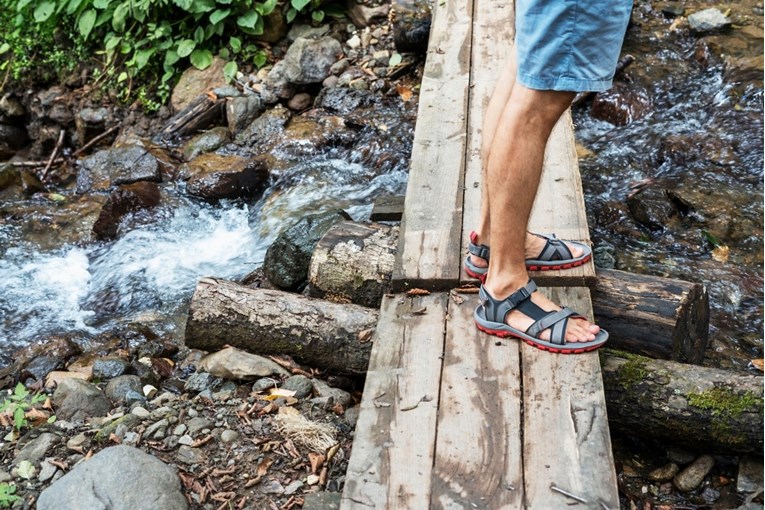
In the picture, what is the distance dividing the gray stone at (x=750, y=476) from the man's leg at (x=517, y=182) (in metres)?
0.95

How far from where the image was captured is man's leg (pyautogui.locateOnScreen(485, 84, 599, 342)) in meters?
2.90

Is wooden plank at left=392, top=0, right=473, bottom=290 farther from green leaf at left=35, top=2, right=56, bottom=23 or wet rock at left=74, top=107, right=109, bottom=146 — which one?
green leaf at left=35, top=2, right=56, bottom=23

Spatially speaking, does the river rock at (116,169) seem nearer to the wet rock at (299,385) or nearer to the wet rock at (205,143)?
the wet rock at (205,143)

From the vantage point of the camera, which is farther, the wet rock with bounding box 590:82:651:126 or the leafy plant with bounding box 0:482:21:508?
the wet rock with bounding box 590:82:651:126

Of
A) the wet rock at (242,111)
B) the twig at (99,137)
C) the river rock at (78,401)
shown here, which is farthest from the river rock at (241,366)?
the twig at (99,137)

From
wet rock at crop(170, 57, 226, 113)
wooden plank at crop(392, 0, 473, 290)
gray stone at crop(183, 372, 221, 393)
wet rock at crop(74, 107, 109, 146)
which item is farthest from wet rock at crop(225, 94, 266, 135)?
gray stone at crop(183, 372, 221, 393)

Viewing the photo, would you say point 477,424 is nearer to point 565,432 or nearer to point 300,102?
point 565,432

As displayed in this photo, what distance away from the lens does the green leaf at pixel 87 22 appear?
8.42 meters

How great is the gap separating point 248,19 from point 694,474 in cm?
631

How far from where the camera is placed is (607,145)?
6.59 m

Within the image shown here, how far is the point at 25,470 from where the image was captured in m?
3.36

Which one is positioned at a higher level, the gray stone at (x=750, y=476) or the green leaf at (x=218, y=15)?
the green leaf at (x=218, y=15)

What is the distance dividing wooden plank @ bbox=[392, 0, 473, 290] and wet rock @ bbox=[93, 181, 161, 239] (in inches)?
112

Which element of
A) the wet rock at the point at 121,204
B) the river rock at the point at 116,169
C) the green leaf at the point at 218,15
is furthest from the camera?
the green leaf at the point at 218,15
